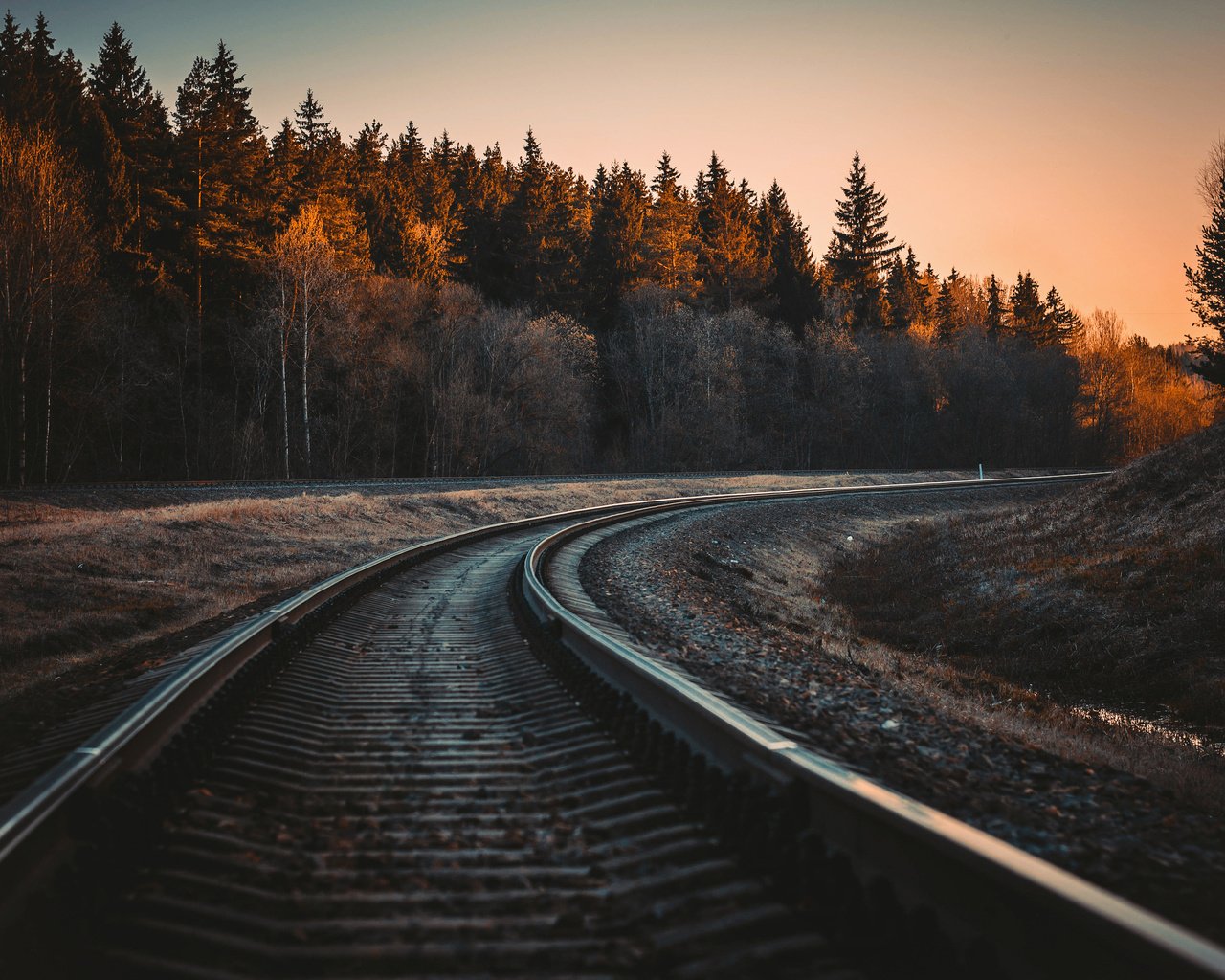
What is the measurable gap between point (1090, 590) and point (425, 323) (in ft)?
129

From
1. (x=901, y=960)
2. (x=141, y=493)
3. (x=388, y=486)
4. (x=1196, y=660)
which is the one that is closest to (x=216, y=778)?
(x=901, y=960)

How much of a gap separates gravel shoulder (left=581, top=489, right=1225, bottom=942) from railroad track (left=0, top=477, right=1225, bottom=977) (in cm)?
A: 107

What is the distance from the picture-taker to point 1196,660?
10102 mm

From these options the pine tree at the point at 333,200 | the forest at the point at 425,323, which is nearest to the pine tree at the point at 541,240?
the forest at the point at 425,323

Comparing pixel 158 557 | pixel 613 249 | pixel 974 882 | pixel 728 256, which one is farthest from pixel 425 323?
pixel 974 882

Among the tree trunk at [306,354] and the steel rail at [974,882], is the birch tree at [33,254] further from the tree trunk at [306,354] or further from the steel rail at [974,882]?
the steel rail at [974,882]

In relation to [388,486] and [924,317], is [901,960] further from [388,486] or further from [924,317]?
[924,317]

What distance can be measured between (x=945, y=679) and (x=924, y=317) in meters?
83.4

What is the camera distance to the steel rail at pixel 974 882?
1780 mm

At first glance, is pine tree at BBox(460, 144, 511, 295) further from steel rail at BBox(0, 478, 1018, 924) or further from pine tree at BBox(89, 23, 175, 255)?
steel rail at BBox(0, 478, 1018, 924)

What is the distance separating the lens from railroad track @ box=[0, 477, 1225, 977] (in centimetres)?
217

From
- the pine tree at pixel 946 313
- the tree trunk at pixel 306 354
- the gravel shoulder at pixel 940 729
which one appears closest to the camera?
the gravel shoulder at pixel 940 729

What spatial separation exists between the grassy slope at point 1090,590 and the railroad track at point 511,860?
843 cm

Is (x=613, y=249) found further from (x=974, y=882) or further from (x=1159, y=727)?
(x=974, y=882)
